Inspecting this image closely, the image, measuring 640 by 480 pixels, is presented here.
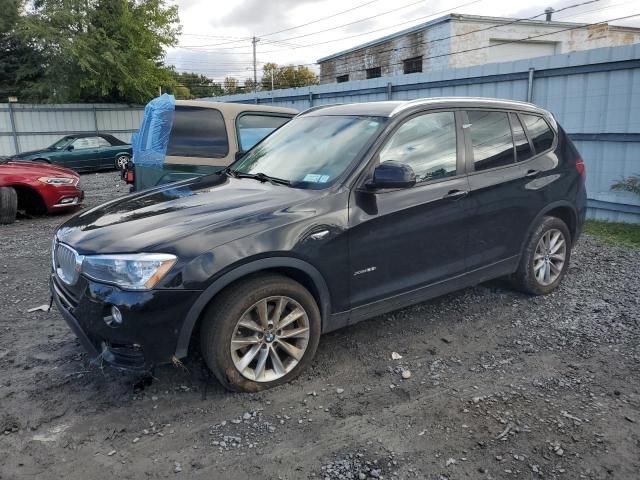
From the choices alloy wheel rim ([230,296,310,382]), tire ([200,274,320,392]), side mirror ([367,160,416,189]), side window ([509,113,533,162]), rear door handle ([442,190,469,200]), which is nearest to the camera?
tire ([200,274,320,392])

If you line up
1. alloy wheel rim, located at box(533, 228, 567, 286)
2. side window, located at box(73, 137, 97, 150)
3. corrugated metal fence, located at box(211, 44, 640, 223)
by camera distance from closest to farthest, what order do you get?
alloy wheel rim, located at box(533, 228, 567, 286) → corrugated metal fence, located at box(211, 44, 640, 223) → side window, located at box(73, 137, 97, 150)

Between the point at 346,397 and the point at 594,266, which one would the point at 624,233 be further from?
the point at 346,397

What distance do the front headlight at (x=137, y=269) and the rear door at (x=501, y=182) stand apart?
2.39 meters

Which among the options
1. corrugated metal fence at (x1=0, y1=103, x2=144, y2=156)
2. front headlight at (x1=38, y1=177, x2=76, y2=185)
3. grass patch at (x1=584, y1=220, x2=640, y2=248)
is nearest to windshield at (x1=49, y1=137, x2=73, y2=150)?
corrugated metal fence at (x1=0, y1=103, x2=144, y2=156)

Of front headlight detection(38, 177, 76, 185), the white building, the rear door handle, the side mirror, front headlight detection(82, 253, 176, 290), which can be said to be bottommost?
front headlight detection(38, 177, 76, 185)

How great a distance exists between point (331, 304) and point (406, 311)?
4.40ft

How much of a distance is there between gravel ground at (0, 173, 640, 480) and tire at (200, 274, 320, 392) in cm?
14

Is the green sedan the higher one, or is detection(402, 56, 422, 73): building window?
detection(402, 56, 422, 73): building window

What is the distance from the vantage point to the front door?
355 centimetres

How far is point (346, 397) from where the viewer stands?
10.8 feet

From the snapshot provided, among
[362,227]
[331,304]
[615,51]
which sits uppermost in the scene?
[615,51]

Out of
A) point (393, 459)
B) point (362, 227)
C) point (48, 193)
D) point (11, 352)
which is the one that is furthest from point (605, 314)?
point (48, 193)

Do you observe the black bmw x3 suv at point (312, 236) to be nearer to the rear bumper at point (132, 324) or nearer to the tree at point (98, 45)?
the rear bumper at point (132, 324)

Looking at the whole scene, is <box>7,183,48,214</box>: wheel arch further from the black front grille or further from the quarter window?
the quarter window
